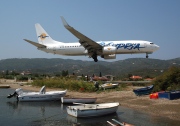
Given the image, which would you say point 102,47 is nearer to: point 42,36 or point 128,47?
point 128,47

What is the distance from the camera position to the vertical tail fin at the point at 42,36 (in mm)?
51697

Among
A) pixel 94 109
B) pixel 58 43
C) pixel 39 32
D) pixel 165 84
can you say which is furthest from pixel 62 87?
Answer: pixel 94 109

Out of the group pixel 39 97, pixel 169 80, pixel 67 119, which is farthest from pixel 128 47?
pixel 67 119

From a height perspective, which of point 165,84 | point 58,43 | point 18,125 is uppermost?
point 58,43

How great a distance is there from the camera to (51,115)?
22781 mm

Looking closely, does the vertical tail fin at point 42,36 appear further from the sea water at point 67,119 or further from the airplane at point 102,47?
the sea water at point 67,119

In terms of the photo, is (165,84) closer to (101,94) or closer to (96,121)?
(101,94)

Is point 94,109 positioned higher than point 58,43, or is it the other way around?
point 58,43

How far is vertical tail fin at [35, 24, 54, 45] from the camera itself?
51.7m

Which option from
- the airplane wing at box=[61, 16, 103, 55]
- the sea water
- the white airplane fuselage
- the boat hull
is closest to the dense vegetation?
the sea water

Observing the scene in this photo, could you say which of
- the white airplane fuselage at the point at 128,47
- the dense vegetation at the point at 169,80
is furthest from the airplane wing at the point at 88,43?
the dense vegetation at the point at 169,80

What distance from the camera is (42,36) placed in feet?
174

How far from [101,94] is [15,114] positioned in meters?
13.9

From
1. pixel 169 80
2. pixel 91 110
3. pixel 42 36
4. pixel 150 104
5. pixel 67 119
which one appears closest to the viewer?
pixel 67 119
